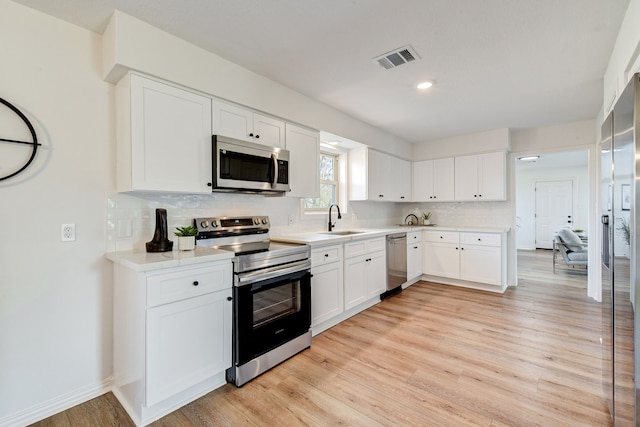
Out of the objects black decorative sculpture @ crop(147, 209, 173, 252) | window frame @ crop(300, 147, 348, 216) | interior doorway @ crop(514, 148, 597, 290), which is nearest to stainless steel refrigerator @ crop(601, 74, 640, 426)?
black decorative sculpture @ crop(147, 209, 173, 252)

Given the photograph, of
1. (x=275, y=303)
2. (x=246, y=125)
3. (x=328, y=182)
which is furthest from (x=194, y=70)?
(x=328, y=182)

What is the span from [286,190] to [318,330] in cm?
141

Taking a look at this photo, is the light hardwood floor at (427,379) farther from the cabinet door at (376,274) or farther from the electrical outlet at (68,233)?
the electrical outlet at (68,233)

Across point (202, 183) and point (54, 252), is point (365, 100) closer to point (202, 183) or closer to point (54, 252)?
point (202, 183)

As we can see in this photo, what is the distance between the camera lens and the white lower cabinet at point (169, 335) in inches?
66.7

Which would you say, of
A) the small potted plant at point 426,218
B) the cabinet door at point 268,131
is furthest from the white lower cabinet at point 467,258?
the cabinet door at point 268,131

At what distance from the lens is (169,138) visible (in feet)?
6.73

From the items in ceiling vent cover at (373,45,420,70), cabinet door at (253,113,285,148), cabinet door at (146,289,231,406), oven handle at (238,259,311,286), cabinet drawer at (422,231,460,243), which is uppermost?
ceiling vent cover at (373,45,420,70)

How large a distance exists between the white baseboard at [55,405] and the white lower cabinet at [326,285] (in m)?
1.62

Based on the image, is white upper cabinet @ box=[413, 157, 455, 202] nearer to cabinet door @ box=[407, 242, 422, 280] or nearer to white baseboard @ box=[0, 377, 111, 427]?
cabinet door @ box=[407, 242, 422, 280]

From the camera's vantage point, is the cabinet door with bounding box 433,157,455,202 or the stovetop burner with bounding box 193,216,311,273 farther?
the cabinet door with bounding box 433,157,455,202

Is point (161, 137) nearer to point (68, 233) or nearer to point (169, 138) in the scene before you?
point (169, 138)

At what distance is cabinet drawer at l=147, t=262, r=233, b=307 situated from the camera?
1.71 metres

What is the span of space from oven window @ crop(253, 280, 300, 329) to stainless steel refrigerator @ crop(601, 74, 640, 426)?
197cm
